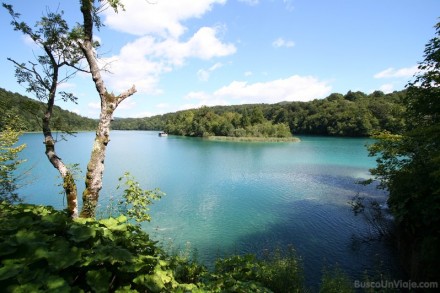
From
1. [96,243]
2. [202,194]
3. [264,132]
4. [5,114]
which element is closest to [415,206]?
[96,243]

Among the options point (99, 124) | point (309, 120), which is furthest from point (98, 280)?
point (309, 120)

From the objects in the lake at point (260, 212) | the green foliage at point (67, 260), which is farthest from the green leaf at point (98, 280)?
the lake at point (260, 212)

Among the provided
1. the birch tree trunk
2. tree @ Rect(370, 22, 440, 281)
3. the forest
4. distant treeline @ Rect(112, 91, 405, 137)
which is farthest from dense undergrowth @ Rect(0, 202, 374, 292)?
distant treeline @ Rect(112, 91, 405, 137)

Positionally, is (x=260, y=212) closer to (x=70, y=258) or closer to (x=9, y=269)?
(x=70, y=258)

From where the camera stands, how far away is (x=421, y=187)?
8.27 meters

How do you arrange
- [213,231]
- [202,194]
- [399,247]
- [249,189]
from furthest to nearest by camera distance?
[249,189] → [202,194] → [213,231] → [399,247]

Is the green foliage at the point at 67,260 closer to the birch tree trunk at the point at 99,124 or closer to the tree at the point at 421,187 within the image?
the birch tree trunk at the point at 99,124

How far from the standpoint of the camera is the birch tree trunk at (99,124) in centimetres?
561

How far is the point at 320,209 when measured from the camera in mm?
17812

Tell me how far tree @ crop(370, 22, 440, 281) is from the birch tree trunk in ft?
25.8

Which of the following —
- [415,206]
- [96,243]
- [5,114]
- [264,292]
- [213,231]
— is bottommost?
[213,231]

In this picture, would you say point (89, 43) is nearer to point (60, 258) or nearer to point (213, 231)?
point (60, 258)

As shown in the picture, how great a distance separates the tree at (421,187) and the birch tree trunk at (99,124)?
7868 millimetres

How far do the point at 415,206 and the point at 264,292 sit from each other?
21.4 ft
